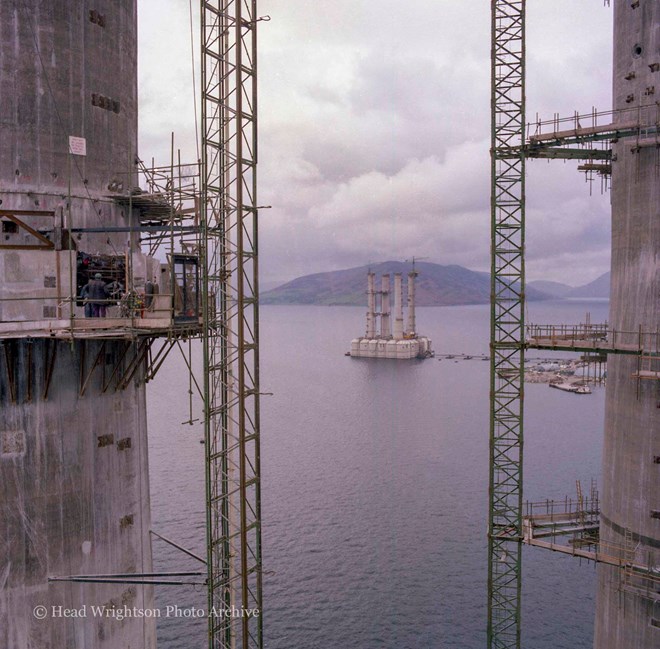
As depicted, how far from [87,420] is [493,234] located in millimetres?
26229

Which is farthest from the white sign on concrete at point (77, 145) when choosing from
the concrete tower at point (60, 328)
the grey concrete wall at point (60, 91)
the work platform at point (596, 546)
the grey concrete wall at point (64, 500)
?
the work platform at point (596, 546)

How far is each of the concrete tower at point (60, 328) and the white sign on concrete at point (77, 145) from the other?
37mm

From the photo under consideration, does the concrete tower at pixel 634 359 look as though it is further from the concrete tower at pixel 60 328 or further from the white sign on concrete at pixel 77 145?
the white sign on concrete at pixel 77 145

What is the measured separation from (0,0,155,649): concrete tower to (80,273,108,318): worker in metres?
0.31

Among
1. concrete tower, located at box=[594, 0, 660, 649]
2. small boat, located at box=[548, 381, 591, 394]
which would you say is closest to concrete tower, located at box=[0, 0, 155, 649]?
concrete tower, located at box=[594, 0, 660, 649]

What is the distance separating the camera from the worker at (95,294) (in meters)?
19.7

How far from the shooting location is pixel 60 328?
18.1 metres

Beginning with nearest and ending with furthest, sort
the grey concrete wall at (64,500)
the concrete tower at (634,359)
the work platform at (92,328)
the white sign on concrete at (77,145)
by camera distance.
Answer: the work platform at (92,328)
the grey concrete wall at (64,500)
the white sign on concrete at (77,145)
the concrete tower at (634,359)

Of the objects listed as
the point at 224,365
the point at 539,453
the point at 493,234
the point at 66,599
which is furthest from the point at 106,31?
the point at 539,453

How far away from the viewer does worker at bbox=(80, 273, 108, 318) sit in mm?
19656

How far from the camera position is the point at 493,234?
3766 cm

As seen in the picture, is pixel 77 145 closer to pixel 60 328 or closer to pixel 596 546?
pixel 60 328

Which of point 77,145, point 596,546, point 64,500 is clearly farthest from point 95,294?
point 596,546

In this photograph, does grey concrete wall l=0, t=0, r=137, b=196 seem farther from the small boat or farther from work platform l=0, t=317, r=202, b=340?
the small boat
